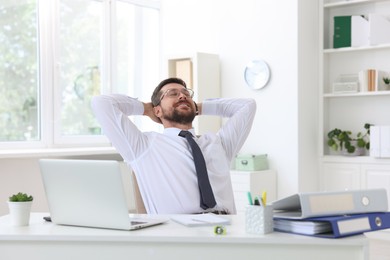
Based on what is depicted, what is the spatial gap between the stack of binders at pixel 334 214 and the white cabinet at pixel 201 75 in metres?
3.48

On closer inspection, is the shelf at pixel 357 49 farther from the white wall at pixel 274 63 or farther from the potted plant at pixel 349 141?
the potted plant at pixel 349 141

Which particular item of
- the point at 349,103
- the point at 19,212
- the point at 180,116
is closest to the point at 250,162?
the point at 349,103

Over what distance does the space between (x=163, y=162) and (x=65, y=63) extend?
8.55 ft

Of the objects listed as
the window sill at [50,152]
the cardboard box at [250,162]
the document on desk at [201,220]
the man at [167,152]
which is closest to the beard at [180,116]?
the man at [167,152]

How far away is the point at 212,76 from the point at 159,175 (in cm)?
292

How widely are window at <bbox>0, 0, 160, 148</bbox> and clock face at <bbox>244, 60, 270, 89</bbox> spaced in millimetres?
1049

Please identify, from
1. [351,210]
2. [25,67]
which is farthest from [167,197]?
[25,67]

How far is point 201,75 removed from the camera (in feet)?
17.8

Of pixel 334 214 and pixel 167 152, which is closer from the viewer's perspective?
pixel 334 214

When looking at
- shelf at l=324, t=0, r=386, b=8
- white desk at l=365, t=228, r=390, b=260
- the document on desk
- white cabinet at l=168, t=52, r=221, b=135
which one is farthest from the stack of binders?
shelf at l=324, t=0, r=386, b=8

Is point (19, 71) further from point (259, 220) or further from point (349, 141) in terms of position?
point (259, 220)

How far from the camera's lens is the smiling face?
2.84 metres

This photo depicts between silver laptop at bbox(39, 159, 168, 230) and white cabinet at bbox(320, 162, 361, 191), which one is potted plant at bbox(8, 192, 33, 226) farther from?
white cabinet at bbox(320, 162, 361, 191)

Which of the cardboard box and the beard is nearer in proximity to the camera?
the beard
